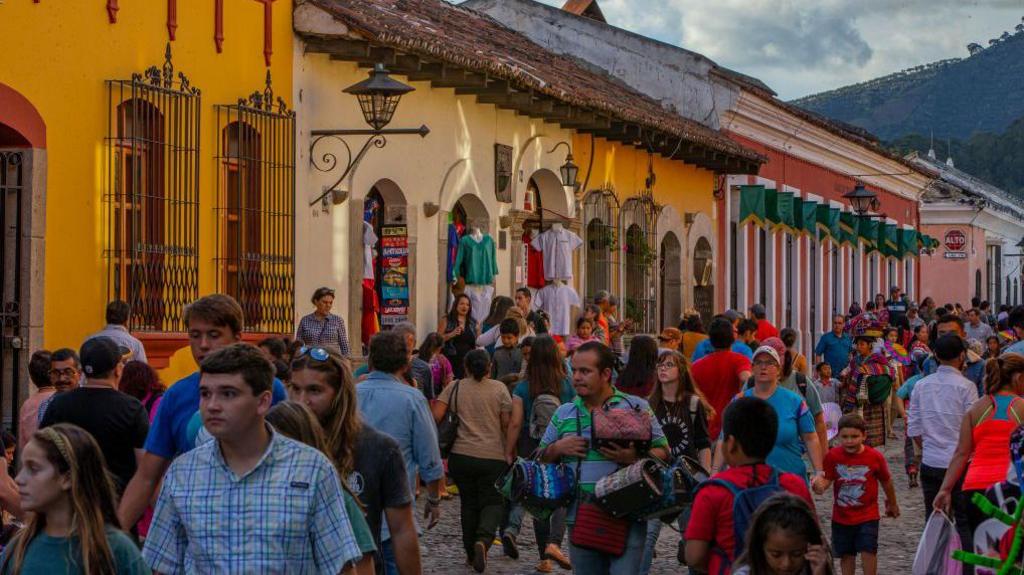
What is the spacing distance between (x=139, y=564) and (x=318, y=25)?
38.4ft

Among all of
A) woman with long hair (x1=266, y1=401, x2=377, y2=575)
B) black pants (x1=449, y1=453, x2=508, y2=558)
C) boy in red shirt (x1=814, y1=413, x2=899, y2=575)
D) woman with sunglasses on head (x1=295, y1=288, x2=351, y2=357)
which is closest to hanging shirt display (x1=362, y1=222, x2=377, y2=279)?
woman with sunglasses on head (x1=295, y1=288, x2=351, y2=357)

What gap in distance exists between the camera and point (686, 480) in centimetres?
793

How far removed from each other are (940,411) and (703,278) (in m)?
18.5

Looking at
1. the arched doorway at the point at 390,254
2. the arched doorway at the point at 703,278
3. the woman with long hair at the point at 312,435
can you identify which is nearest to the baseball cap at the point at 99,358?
the woman with long hair at the point at 312,435

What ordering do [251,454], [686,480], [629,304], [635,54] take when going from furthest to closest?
[635,54]
[629,304]
[686,480]
[251,454]

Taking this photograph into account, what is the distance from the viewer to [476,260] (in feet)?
65.8

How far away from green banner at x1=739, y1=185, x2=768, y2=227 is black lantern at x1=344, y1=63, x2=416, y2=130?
14.9 m

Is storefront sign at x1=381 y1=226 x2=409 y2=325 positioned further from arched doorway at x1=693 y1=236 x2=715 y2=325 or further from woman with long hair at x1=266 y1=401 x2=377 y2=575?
woman with long hair at x1=266 y1=401 x2=377 y2=575

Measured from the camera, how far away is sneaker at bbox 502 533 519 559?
12523mm

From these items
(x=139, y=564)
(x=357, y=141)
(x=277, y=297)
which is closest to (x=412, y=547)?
(x=139, y=564)

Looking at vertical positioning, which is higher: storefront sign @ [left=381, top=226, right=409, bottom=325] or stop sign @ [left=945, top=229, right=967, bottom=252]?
stop sign @ [left=945, top=229, right=967, bottom=252]

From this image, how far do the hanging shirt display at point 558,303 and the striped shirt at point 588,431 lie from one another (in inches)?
551

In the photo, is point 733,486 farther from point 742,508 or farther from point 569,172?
point 569,172

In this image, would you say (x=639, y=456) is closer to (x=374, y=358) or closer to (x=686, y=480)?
(x=686, y=480)
